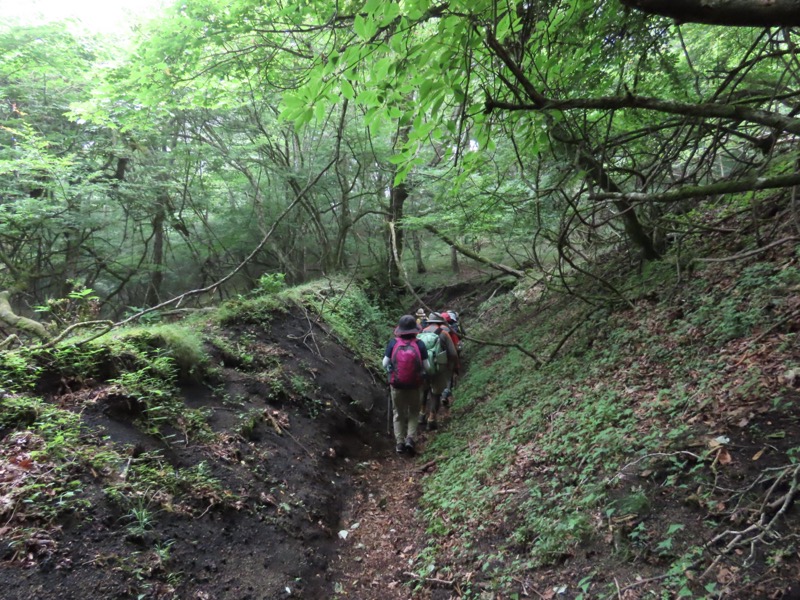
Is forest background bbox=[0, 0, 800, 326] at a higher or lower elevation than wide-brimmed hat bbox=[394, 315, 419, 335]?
higher

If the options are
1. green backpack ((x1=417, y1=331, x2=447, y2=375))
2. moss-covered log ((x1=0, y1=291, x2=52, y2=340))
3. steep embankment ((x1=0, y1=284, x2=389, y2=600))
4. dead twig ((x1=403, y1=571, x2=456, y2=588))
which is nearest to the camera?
steep embankment ((x1=0, y1=284, x2=389, y2=600))

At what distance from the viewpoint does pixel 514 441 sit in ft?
17.7

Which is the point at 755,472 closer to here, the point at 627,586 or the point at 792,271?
the point at 627,586

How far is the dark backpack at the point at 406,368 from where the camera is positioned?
7.08 metres

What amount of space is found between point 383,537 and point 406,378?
8.28 ft

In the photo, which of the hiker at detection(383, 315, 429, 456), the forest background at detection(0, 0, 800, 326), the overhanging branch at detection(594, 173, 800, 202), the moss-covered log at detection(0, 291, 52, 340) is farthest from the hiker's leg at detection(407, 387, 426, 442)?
the moss-covered log at detection(0, 291, 52, 340)

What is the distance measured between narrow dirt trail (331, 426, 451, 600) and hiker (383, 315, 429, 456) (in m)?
0.60

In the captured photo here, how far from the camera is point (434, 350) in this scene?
7918 mm

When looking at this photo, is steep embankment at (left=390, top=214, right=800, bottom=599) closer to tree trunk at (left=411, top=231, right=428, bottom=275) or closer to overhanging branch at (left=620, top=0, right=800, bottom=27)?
overhanging branch at (left=620, top=0, right=800, bottom=27)

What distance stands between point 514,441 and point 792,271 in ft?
11.7

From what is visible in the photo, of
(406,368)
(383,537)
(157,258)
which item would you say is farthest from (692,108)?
(157,258)

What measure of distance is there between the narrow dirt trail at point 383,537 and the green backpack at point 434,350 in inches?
67.1

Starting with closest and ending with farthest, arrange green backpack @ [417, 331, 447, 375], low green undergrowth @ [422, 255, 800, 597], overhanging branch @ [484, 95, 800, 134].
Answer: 1. overhanging branch @ [484, 95, 800, 134]
2. low green undergrowth @ [422, 255, 800, 597]
3. green backpack @ [417, 331, 447, 375]

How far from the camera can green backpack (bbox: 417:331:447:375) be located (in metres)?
7.79
